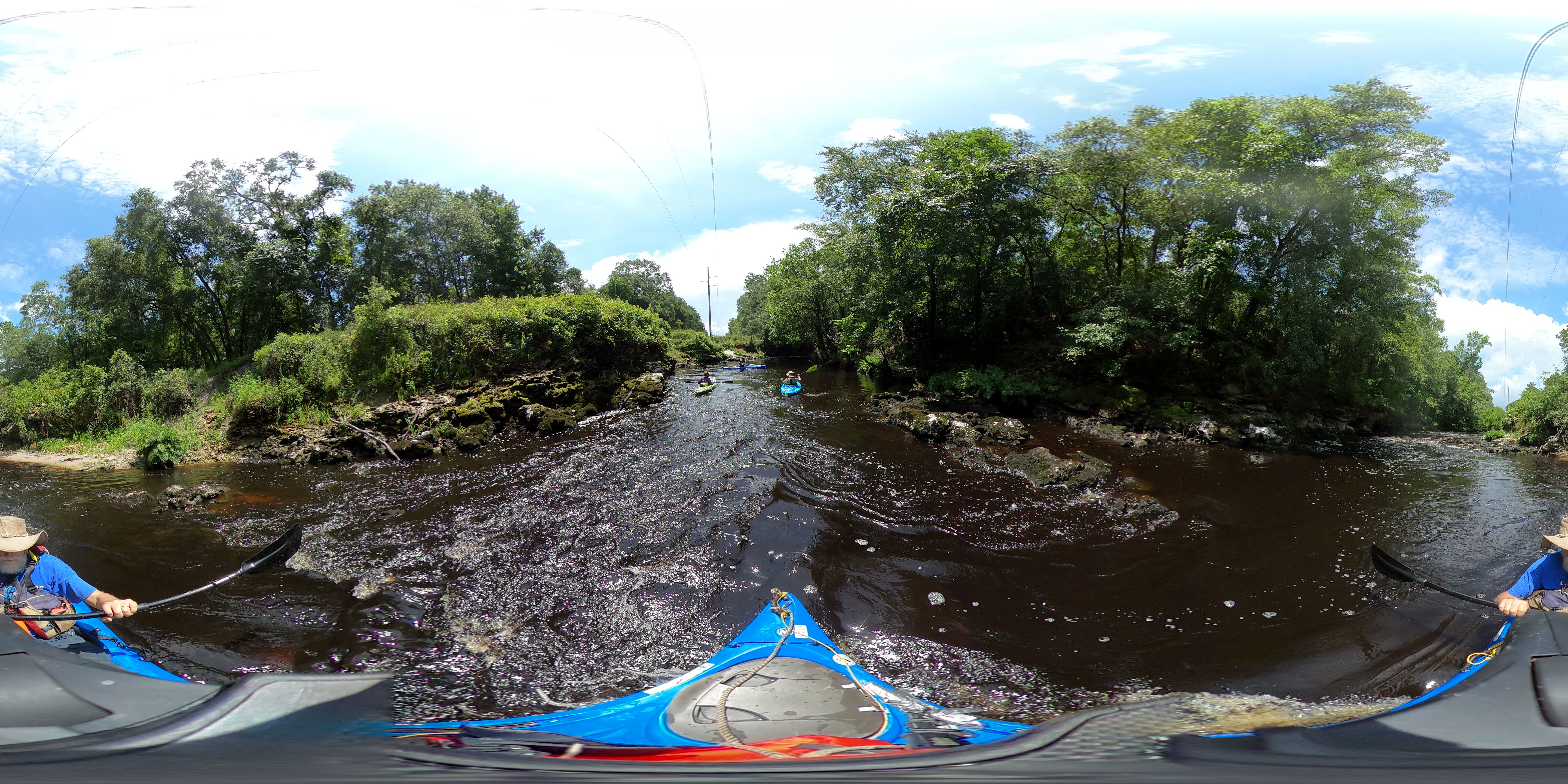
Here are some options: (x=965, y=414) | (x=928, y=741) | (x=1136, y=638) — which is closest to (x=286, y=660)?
(x=928, y=741)

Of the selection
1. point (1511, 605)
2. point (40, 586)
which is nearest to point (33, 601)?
point (40, 586)

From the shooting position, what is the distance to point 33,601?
270 cm

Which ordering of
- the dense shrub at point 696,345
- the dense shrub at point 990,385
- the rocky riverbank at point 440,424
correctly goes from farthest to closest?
the dense shrub at point 696,345
the dense shrub at point 990,385
the rocky riverbank at point 440,424

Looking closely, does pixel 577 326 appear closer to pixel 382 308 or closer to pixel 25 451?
pixel 382 308

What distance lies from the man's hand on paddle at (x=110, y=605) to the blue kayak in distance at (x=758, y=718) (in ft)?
7.83

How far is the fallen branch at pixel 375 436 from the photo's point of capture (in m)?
9.72

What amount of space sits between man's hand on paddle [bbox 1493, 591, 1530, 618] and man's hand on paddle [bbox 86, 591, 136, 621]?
23.8 ft

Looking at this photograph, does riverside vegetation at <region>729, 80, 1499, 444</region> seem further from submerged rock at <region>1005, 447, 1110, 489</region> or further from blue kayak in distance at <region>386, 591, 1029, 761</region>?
blue kayak in distance at <region>386, 591, 1029, 761</region>

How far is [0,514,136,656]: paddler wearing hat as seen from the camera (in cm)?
263

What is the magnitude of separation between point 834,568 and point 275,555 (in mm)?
Result: 4996

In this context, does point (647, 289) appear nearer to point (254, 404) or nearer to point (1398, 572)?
point (254, 404)

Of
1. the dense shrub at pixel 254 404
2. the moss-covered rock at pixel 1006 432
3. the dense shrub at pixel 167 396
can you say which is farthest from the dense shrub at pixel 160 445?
the moss-covered rock at pixel 1006 432

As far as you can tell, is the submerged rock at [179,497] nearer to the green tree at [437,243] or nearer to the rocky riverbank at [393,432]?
the rocky riverbank at [393,432]

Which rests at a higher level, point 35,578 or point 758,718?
point 35,578
